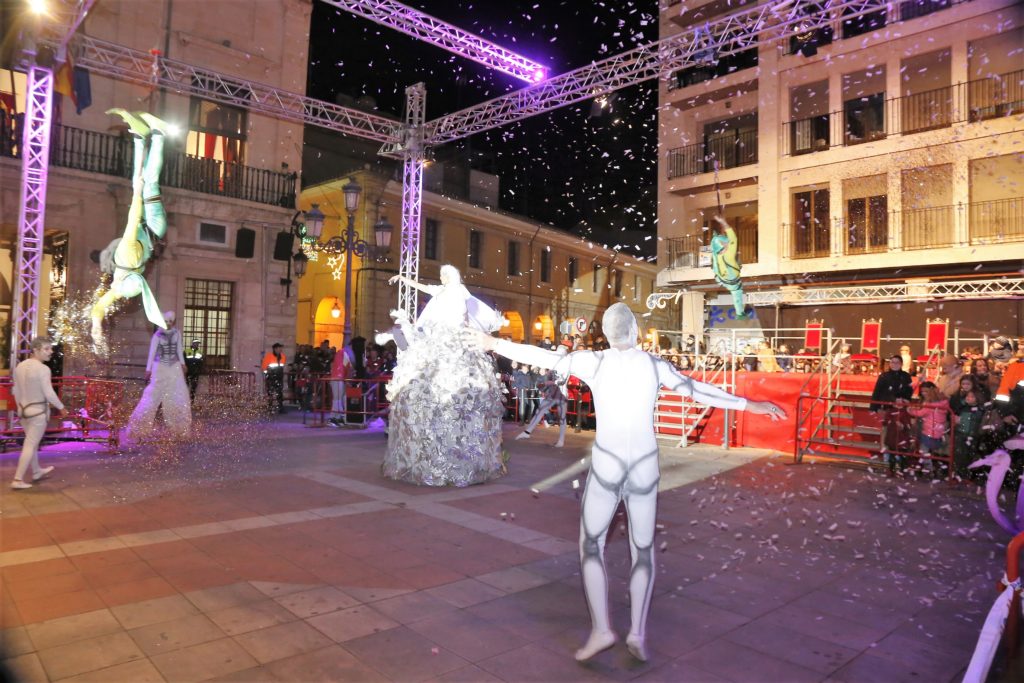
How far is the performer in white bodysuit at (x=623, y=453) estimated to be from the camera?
11.2 ft

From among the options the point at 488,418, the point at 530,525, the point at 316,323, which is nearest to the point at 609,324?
the point at 530,525

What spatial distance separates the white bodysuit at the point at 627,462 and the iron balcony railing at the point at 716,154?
21.8 metres

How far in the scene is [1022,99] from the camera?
1784 cm

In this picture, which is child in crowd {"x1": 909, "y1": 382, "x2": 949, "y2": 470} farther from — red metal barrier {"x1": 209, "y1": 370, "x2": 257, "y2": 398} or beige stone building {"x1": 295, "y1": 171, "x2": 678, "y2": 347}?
red metal barrier {"x1": 209, "y1": 370, "x2": 257, "y2": 398}

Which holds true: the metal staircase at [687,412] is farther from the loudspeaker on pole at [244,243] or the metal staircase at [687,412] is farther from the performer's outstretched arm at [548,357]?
the loudspeaker on pole at [244,243]

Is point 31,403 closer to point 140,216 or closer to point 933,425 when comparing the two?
point 140,216

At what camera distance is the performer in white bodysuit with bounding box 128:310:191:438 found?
10.2 metres

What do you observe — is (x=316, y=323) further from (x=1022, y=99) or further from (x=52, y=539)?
(x=1022, y=99)

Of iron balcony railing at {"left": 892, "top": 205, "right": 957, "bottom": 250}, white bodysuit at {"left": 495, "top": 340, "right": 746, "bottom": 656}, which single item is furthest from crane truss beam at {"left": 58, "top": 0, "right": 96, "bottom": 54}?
iron balcony railing at {"left": 892, "top": 205, "right": 957, "bottom": 250}

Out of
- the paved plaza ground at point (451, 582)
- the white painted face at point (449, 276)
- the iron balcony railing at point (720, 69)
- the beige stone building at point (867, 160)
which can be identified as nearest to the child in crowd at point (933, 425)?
the paved plaza ground at point (451, 582)

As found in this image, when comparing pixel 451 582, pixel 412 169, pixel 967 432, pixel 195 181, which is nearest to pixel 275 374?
pixel 195 181

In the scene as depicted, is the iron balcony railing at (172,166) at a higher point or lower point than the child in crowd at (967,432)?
higher

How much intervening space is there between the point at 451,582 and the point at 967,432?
8056 mm

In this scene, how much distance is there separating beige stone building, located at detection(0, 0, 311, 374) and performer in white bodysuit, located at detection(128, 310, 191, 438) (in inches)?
275
